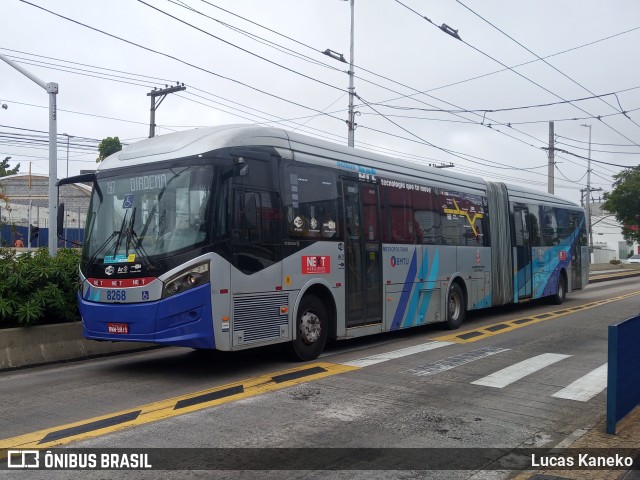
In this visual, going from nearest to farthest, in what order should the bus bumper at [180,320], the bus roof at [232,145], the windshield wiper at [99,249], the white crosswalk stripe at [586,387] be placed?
1. the white crosswalk stripe at [586,387]
2. the bus bumper at [180,320]
3. the bus roof at [232,145]
4. the windshield wiper at [99,249]

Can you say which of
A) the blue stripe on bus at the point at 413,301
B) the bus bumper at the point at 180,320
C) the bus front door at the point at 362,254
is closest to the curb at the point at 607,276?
the blue stripe on bus at the point at 413,301

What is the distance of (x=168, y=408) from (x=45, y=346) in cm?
413

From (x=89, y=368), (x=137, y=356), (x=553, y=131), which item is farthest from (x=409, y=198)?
(x=553, y=131)

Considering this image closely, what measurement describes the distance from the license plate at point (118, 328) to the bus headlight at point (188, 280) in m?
0.78

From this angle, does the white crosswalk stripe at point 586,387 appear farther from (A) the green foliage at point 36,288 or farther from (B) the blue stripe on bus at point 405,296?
(A) the green foliage at point 36,288

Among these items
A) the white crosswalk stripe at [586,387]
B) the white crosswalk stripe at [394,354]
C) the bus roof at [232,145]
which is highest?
the bus roof at [232,145]

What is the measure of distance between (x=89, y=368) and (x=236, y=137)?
4175 millimetres

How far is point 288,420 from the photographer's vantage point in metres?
6.47

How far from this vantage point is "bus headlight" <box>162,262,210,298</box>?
8.15 m

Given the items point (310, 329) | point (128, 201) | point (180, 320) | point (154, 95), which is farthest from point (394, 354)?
point (154, 95)

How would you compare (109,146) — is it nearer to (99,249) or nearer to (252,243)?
(99,249)

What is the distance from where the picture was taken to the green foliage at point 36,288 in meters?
9.83

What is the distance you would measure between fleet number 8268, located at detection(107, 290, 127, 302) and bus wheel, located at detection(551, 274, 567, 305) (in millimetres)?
15691

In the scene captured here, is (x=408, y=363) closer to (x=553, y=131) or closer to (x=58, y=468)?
(x=58, y=468)
